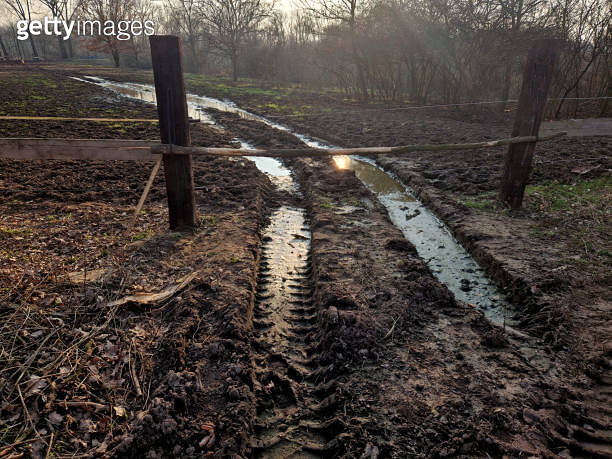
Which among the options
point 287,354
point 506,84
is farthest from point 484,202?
point 506,84

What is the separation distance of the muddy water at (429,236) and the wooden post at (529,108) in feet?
4.20

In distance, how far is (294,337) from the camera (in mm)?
3328

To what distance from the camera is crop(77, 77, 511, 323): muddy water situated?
13.3 feet

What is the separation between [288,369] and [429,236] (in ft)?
11.6

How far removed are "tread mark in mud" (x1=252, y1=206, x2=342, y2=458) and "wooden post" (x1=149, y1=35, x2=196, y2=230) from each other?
4.91 ft

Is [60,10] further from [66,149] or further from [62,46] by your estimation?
[66,149]

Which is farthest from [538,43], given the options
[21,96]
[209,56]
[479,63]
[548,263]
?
[209,56]

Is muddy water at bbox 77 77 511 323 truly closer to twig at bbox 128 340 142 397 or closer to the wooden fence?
the wooden fence

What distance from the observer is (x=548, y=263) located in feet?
13.8

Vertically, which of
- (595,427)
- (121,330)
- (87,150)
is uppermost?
(87,150)

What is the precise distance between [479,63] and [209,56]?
45100 millimetres

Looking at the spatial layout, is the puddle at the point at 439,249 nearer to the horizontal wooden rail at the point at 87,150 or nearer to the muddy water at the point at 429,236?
the muddy water at the point at 429,236

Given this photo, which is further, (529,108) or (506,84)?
(506,84)

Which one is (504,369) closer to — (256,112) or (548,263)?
(548,263)
